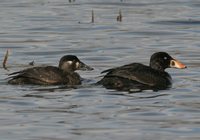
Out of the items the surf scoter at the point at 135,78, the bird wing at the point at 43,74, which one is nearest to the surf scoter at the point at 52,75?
the bird wing at the point at 43,74

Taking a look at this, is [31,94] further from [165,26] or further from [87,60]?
[165,26]

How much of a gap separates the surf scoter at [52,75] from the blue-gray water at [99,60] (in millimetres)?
321

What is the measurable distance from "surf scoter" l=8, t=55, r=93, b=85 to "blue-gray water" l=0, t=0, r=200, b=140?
0.32 meters

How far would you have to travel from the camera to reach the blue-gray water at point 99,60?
13359mm

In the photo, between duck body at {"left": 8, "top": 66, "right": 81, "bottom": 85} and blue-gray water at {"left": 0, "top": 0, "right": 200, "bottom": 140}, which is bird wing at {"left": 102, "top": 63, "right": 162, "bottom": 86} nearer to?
blue-gray water at {"left": 0, "top": 0, "right": 200, "bottom": 140}

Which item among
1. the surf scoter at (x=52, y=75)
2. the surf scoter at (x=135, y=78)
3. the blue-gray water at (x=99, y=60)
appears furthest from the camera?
the surf scoter at (x=52, y=75)

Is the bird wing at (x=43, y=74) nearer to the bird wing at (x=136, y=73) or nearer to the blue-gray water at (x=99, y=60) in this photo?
the blue-gray water at (x=99, y=60)

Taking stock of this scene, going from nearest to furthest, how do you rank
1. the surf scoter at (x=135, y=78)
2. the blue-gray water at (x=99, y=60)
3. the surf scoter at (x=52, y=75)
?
1. the blue-gray water at (x=99, y=60)
2. the surf scoter at (x=135, y=78)
3. the surf scoter at (x=52, y=75)

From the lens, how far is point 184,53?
72.4ft

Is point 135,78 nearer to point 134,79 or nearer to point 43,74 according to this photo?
point 134,79

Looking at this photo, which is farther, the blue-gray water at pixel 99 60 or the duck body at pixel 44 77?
the duck body at pixel 44 77

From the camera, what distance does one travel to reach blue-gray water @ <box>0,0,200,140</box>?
13359 millimetres

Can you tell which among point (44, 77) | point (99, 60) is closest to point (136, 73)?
point (44, 77)

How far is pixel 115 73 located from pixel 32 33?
8673 millimetres
